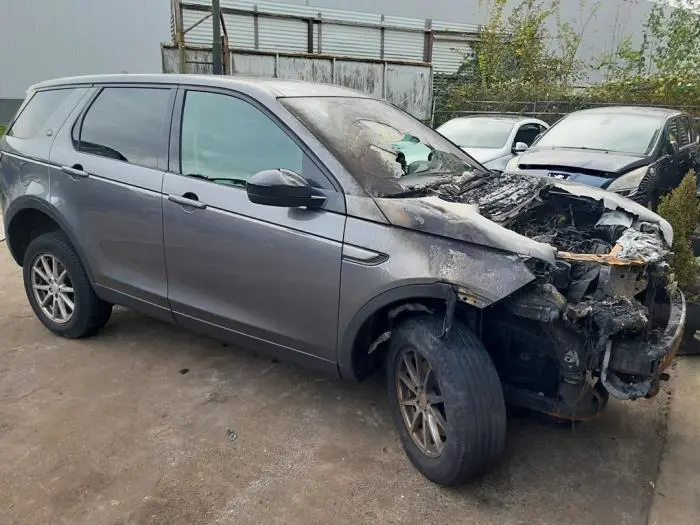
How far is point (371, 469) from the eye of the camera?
Result: 291 centimetres

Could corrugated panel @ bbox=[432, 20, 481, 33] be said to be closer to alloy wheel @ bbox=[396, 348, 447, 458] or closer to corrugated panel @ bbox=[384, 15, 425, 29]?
corrugated panel @ bbox=[384, 15, 425, 29]

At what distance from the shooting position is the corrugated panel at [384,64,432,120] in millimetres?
16094

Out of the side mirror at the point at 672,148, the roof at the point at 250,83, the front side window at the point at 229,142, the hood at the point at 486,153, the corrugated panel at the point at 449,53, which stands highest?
the corrugated panel at the point at 449,53

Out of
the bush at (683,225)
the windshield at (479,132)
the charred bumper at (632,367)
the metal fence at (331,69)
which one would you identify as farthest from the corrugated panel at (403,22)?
the charred bumper at (632,367)

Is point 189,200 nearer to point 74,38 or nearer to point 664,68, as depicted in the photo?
point 664,68

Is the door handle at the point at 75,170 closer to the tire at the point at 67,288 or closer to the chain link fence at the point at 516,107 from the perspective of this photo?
the tire at the point at 67,288

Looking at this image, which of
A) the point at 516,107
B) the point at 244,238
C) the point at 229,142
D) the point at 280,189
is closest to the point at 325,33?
the point at 516,107

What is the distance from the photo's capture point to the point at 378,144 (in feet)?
10.7

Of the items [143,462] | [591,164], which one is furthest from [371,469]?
[591,164]

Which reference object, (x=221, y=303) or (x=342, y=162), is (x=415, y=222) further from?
(x=221, y=303)

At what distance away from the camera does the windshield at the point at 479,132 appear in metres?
9.25

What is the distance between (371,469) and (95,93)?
305 cm

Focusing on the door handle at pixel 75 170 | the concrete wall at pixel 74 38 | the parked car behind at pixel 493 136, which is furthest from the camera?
the concrete wall at pixel 74 38

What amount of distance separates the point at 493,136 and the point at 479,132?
0.27m
